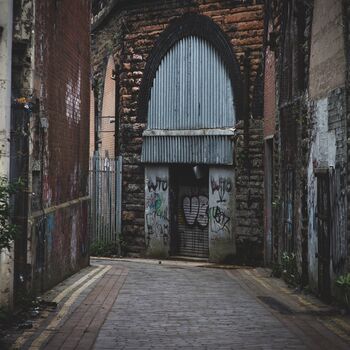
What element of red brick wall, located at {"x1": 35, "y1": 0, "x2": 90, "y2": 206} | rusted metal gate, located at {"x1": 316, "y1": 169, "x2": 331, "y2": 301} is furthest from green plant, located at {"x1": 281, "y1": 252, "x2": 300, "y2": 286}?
red brick wall, located at {"x1": 35, "y1": 0, "x2": 90, "y2": 206}

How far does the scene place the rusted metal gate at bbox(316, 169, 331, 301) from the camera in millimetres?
10547

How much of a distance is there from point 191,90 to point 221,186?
2.97 metres

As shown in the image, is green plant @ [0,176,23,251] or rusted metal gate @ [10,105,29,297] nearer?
green plant @ [0,176,23,251]

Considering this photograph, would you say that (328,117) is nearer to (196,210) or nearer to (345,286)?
(345,286)

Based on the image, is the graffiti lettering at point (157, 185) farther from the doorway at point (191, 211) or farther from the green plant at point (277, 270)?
the green plant at point (277, 270)

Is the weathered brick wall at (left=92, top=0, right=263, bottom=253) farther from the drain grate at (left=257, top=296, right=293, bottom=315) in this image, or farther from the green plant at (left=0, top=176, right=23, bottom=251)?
the green plant at (left=0, top=176, right=23, bottom=251)

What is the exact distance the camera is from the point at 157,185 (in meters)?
19.3

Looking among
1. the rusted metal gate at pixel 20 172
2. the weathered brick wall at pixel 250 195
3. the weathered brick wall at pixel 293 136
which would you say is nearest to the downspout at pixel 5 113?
the rusted metal gate at pixel 20 172

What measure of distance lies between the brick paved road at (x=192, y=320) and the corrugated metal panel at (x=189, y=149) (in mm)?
5760

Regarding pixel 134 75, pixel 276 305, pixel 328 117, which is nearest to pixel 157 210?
pixel 134 75

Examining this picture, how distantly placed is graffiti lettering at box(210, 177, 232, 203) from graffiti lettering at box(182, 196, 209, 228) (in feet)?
2.35

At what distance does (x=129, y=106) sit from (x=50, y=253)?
29.0 feet

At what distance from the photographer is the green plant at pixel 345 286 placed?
9141mm

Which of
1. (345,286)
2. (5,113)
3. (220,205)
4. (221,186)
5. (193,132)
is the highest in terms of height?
(193,132)
